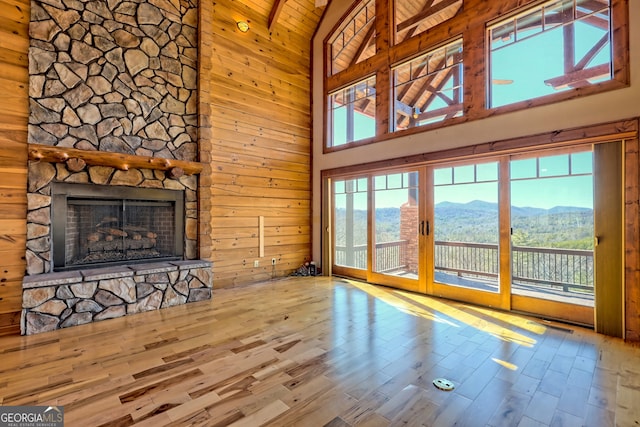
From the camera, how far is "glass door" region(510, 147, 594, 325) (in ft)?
10.9

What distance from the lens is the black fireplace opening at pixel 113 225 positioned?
350 cm

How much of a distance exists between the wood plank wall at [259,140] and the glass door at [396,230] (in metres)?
1.53

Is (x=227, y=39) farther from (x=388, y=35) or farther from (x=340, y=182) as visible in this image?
(x=340, y=182)

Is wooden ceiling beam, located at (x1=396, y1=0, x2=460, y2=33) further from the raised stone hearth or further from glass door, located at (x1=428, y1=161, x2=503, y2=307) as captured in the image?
the raised stone hearth

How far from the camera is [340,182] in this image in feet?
19.5

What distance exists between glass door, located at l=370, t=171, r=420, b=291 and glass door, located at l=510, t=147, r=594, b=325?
1347 mm

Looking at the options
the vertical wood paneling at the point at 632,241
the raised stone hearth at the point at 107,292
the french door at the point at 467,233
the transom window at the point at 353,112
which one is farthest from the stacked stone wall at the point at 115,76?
the vertical wood paneling at the point at 632,241

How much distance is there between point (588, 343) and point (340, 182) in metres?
4.15

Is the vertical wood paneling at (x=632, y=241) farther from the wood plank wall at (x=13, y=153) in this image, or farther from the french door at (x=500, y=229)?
the wood plank wall at (x=13, y=153)

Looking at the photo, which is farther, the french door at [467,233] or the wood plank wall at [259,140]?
the wood plank wall at [259,140]

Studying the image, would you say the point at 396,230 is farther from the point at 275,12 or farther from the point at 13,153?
the point at 13,153

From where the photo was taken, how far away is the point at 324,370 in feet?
7.79

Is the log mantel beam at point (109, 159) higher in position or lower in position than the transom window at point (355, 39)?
lower

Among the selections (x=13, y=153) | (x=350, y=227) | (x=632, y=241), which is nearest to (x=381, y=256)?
(x=350, y=227)
